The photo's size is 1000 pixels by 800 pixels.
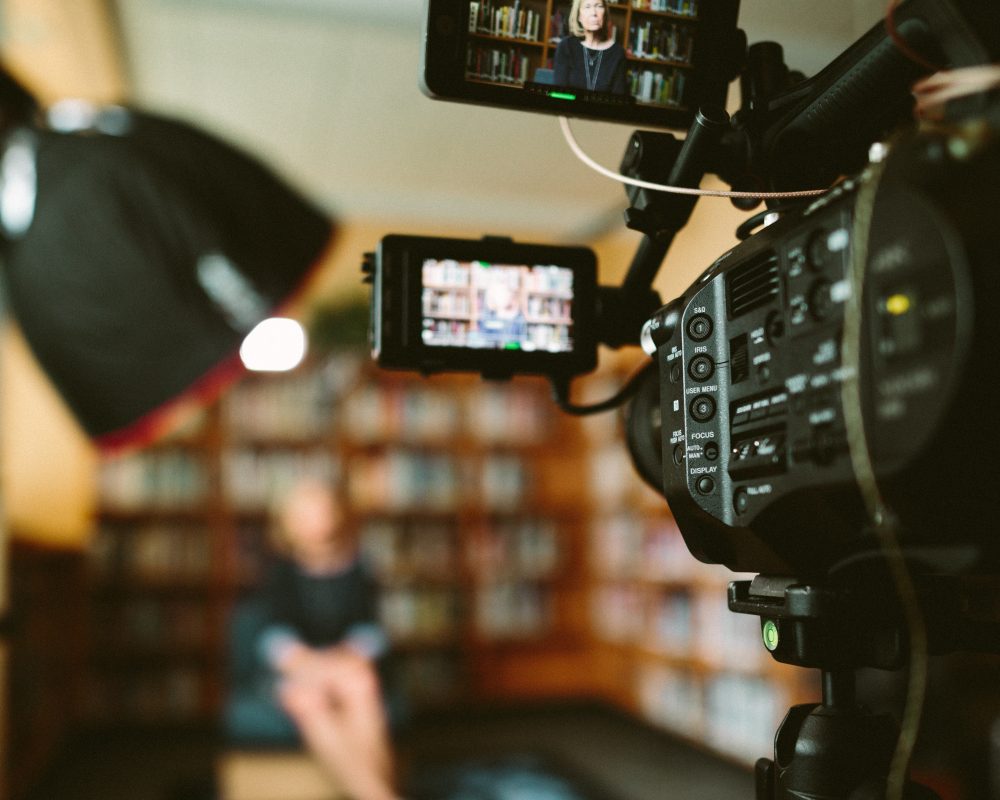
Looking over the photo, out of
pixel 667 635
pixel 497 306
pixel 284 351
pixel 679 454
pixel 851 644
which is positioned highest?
pixel 284 351

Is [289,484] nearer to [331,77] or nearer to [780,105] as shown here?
[331,77]

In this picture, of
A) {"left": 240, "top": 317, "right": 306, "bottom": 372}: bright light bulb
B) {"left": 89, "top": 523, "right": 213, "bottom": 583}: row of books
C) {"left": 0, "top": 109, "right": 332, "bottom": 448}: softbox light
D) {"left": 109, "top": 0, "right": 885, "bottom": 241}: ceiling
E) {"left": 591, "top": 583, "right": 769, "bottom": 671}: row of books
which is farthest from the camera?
{"left": 89, "top": 523, "right": 213, "bottom": 583}: row of books

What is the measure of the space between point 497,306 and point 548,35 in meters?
0.20

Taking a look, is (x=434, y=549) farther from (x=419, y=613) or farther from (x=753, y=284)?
(x=753, y=284)

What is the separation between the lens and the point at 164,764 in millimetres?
3334

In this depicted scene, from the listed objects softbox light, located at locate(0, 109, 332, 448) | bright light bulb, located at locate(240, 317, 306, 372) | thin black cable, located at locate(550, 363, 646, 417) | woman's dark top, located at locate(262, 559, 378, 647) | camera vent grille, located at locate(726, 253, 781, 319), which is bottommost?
woman's dark top, located at locate(262, 559, 378, 647)

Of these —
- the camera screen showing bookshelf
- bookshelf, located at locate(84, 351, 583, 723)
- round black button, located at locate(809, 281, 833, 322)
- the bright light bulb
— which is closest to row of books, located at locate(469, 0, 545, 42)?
the camera screen showing bookshelf

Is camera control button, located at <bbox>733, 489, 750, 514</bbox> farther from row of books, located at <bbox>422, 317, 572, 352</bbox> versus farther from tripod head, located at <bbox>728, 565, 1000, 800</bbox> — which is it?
row of books, located at <bbox>422, 317, 572, 352</bbox>

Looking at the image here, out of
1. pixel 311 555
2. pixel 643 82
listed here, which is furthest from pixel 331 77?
pixel 643 82

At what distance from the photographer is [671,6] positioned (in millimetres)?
552

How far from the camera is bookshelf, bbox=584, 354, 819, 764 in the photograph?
3.12m

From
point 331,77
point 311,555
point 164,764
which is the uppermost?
point 331,77

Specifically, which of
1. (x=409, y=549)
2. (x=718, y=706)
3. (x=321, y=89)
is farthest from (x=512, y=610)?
(x=321, y=89)

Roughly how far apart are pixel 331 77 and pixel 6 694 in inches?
89.3
